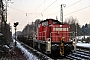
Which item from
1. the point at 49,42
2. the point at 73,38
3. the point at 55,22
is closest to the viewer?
the point at 49,42

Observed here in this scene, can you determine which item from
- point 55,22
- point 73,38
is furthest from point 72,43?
point 55,22

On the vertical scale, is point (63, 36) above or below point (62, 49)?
above

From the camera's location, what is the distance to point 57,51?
1519 centimetres

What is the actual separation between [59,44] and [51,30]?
1.86m

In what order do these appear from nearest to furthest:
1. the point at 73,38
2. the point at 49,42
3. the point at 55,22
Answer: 1. the point at 49,42
2. the point at 73,38
3. the point at 55,22

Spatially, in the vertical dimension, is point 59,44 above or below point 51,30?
below

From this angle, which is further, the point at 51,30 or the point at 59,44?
the point at 51,30

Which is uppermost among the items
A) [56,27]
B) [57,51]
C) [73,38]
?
[56,27]

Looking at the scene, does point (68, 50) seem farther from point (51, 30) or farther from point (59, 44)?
point (51, 30)

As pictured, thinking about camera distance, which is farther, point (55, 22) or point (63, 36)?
point (55, 22)

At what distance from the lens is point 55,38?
53.6 feet

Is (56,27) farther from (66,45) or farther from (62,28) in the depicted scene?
(66,45)

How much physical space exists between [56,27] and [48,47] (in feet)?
7.65

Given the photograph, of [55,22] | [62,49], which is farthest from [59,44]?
[55,22]
